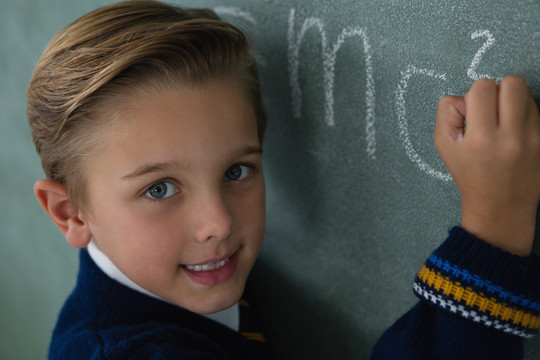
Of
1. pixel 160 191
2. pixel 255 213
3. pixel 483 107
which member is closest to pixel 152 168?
pixel 160 191

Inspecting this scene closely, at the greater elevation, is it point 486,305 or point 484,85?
point 484,85

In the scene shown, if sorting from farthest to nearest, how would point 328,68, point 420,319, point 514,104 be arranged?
point 328,68 < point 420,319 < point 514,104

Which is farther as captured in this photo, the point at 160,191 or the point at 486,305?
the point at 160,191

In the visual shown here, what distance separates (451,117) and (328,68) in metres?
0.22

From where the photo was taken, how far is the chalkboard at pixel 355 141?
1.91 feet

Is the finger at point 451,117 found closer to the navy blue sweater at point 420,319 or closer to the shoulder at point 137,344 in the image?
the navy blue sweater at point 420,319

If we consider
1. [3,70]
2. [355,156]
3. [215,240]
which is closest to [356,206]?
[355,156]

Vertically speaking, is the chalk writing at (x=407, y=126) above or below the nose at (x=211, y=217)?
above

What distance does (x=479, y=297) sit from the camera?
1.77 feet

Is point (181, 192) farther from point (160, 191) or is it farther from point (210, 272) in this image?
point (210, 272)

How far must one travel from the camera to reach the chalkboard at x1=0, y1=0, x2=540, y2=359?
0.58m

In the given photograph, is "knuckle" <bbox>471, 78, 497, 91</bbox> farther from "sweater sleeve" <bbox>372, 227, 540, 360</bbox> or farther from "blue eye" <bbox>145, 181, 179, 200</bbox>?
"blue eye" <bbox>145, 181, 179, 200</bbox>

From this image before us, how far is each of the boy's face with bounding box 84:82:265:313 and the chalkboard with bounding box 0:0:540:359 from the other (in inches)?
4.2

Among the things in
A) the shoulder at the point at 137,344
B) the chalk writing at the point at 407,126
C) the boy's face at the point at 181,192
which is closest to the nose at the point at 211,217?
the boy's face at the point at 181,192
